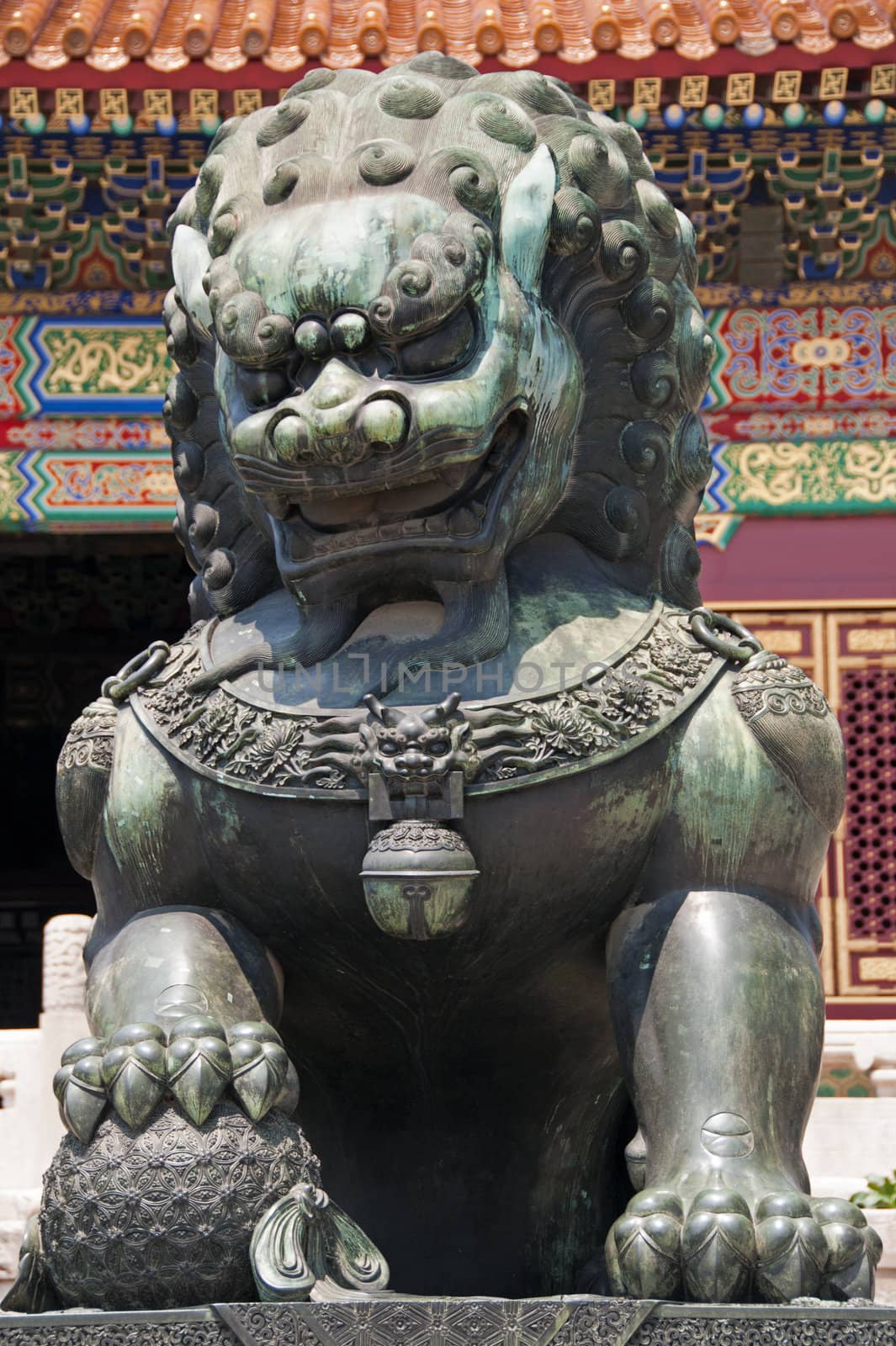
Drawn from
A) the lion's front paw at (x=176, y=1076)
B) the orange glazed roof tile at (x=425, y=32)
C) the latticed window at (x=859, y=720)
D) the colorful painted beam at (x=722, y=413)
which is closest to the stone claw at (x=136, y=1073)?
the lion's front paw at (x=176, y=1076)

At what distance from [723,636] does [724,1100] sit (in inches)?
22.9

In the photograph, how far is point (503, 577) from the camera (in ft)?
9.71

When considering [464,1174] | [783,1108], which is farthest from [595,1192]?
[783,1108]

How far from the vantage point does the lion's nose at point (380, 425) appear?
275cm

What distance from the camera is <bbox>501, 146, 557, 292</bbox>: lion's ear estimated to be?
2924 millimetres

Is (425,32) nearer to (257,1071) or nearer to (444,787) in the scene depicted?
(444,787)

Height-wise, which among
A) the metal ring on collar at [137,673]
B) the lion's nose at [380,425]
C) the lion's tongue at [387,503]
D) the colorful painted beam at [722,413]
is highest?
the colorful painted beam at [722,413]

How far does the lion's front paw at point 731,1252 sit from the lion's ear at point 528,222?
110cm

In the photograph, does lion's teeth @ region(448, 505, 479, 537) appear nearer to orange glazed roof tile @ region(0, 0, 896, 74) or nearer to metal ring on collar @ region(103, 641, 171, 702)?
metal ring on collar @ region(103, 641, 171, 702)

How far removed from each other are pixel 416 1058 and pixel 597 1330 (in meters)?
0.61

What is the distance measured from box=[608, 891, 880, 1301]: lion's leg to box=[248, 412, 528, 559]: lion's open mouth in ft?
1.66

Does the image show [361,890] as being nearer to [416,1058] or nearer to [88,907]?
[416,1058]

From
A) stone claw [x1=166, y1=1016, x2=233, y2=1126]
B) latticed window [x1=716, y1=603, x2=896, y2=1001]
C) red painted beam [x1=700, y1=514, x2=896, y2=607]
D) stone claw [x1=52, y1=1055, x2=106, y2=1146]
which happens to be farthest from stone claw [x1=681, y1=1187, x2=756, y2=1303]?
red painted beam [x1=700, y1=514, x2=896, y2=607]

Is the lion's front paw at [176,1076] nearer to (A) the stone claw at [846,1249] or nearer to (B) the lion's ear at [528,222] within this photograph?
(A) the stone claw at [846,1249]
